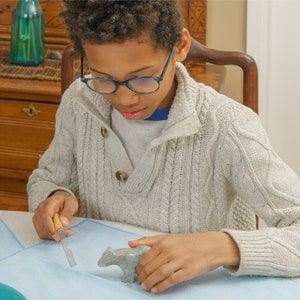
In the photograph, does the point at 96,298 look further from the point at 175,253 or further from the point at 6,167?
the point at 6,167

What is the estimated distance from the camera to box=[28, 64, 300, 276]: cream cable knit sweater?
4.28ft

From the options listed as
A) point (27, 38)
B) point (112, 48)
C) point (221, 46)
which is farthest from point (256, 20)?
point (112, 48)

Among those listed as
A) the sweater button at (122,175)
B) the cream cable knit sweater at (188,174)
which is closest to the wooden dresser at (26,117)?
the cream cable knit sweater at (188,174)

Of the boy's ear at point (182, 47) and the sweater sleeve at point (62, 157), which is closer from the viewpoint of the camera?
the boy's ear at point (182, 47)

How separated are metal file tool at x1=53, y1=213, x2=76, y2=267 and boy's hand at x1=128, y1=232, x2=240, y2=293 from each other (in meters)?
0.11

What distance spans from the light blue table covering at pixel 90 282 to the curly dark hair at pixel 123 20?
0.39 meters

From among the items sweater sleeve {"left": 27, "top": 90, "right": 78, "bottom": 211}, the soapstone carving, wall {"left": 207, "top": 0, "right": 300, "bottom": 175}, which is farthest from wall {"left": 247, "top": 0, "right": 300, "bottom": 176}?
the soapstone carving

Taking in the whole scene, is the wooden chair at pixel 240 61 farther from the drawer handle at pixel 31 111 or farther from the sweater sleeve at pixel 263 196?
the drawer handle at pixel 31 111

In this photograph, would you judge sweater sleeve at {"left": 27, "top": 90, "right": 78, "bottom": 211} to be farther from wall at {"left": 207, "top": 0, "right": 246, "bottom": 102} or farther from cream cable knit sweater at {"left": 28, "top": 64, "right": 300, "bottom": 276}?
wall at {"left": 207, "top": 0, "right": 246, "bottom": 102}

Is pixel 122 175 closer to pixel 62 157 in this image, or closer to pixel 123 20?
pixel 62 157

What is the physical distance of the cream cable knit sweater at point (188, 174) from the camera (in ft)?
4.28

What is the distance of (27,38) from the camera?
2738 mm

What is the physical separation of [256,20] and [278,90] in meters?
0.29

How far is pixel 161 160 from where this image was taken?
4.83 feet
